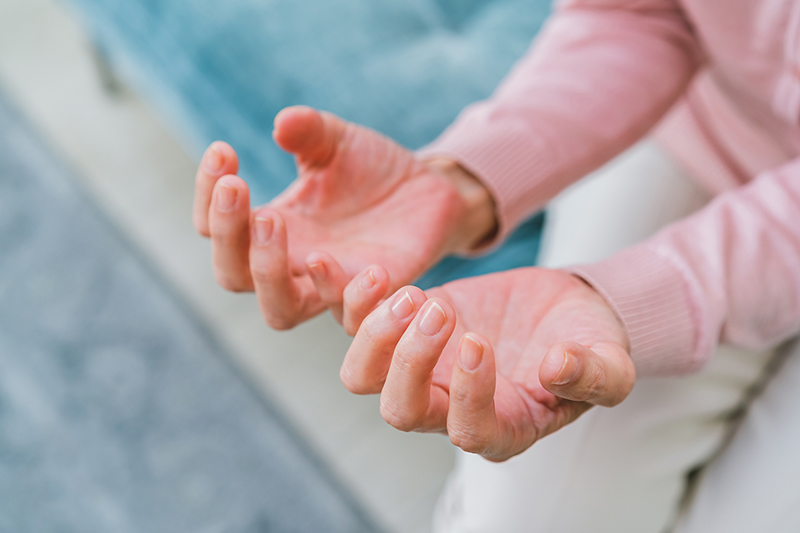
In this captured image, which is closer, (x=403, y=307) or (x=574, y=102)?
(x=403, y=307)

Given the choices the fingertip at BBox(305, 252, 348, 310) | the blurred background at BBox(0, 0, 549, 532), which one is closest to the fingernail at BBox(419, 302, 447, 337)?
the fingertip at BBox(305, 252, 348, 310)

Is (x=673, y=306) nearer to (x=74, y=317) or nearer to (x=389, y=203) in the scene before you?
(x=389, y=203)

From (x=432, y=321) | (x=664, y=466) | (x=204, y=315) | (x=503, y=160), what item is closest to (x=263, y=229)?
(x=432, y=321)

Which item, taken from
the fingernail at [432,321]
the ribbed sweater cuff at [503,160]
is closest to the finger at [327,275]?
the fingernail at [432,321]

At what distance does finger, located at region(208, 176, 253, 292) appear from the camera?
1.30 ft

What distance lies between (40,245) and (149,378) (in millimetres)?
318

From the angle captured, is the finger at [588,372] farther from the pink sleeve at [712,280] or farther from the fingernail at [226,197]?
the fingernail at [226,197]

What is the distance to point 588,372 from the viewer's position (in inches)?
13.1

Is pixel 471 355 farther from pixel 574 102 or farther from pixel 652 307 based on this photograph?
pixel 574 102

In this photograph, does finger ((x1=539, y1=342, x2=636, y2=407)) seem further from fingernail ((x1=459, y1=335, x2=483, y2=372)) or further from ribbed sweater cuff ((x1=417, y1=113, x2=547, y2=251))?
ribbed sweater cuff ((x1=417, y1=113, x2=547, y2=251))

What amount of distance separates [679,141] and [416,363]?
19.2 inches

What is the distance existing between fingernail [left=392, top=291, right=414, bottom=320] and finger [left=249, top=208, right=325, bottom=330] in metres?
0.10

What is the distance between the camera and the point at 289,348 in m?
0.95

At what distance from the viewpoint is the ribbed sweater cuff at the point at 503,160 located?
0.58 m
